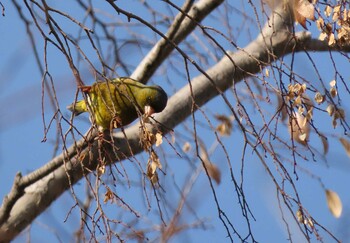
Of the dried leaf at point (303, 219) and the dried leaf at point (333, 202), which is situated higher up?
the dried leaf at point (333, 202)

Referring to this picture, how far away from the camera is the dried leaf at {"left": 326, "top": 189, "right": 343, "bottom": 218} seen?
2.88 meters

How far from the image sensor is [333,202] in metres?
2.95

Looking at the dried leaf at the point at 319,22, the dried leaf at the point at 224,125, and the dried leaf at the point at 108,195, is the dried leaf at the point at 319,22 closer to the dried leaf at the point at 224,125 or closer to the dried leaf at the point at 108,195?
the dried leaf at the point at 108,195

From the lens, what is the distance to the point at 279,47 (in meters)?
3.79

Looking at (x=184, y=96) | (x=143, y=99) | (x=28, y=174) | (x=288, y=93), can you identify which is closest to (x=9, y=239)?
(x=28, y=174)

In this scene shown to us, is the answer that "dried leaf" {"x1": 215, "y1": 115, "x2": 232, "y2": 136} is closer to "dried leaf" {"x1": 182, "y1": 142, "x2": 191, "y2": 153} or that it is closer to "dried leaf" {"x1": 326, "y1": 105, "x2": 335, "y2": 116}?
"dried leaf" {"x1": 182, "y1": 142, "x2": 191, "y2": 153}

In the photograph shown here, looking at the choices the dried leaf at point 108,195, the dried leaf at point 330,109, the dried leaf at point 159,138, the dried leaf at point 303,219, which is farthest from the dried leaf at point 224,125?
the dried leaf at point 108,195

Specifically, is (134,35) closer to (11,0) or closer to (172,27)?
(172,27)

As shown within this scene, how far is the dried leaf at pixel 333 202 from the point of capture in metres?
2.88

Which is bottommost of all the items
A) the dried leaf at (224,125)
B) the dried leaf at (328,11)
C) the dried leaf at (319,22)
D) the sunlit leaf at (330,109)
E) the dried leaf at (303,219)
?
the dried leaf at (303,219)

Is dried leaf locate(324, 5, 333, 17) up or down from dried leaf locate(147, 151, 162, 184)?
up

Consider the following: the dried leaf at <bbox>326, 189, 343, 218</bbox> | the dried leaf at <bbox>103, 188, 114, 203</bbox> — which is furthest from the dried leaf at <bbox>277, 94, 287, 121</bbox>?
the dried leaf at <bbox>103, 188, 114, 203</bbox>

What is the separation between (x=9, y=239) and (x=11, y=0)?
49.4 inches

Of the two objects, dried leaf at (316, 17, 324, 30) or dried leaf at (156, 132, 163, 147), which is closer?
dried leaf at (156, 132, 163, 147)
